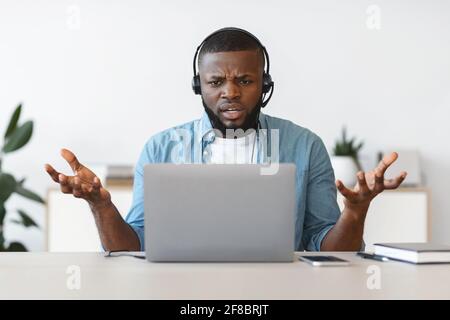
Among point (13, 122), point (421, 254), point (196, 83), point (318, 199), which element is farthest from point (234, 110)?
point (13, 122)

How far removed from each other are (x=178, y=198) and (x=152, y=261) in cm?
16

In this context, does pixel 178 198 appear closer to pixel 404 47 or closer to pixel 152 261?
pixel 152 261

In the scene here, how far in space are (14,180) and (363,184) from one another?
239 centimetres

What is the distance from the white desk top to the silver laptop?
0.08m

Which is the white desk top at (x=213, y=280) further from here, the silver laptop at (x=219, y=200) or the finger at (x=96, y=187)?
the finger at (x=96, y=187)

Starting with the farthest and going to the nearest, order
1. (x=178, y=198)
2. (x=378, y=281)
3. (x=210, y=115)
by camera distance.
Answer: (x=210, y=115) → (x=178, y=198) → (x=378, y=281)

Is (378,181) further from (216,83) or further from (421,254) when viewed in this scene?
(216,83)

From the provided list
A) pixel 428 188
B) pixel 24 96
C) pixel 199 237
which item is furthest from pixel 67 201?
pixel 199 237

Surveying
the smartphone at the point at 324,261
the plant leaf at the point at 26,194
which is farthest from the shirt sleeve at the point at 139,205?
the plant leaf at the point at 26,194

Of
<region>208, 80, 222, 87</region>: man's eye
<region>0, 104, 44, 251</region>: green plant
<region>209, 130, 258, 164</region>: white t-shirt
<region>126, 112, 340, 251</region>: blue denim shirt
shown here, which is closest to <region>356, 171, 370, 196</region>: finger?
<region>126, 112, 340, 251</region>: blue denim shirt

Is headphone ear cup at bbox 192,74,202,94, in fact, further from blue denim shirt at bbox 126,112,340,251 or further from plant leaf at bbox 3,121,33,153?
plant leaf at bbox 3,121,33,153

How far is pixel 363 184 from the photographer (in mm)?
1680

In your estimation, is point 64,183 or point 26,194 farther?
point 26,194

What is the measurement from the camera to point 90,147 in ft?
12.9
